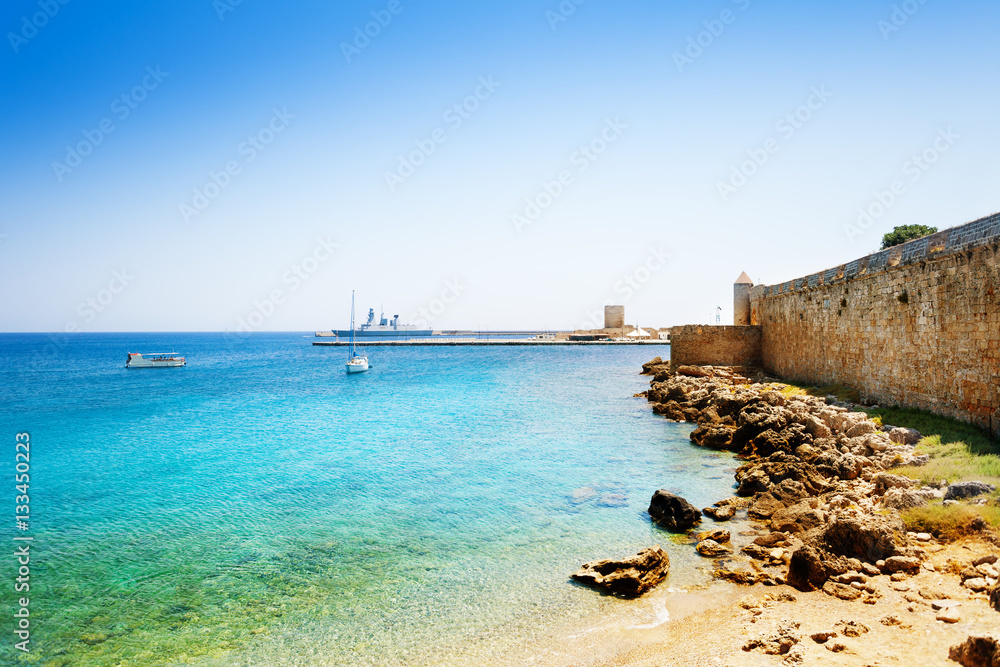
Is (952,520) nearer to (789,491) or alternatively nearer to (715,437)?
(789,491)

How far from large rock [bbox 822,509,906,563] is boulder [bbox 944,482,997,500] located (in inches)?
35.6

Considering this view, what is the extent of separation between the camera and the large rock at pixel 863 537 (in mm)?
6277

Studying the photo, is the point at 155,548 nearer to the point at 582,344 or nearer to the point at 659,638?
the point at 659,638

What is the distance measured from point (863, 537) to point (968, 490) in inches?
73.1

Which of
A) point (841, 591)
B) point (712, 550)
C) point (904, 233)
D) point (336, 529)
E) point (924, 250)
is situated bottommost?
point (336, 529)

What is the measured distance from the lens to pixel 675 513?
8.64m

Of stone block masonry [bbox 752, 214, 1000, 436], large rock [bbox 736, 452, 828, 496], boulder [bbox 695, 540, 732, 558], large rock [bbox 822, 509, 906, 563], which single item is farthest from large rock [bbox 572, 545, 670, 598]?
stone block masonry [bbox 752, 214, 1000, 436]

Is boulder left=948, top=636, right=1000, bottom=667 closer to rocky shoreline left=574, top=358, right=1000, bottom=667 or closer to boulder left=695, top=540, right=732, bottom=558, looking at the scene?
rocky shoreline left=574, top=358, right=1000, bottom=667

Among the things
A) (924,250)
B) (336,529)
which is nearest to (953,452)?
(924,250)

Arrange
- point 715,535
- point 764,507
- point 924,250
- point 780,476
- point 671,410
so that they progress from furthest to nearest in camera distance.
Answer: point 671,410 < point 924,250 < point 780,476 < point 764,507 < point 715,535

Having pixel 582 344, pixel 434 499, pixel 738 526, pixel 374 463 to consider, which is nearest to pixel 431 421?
pixel 374 463

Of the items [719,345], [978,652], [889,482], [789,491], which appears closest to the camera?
[978,652]

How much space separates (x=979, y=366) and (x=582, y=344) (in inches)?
2783

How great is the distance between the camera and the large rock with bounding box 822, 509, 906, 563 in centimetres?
628
